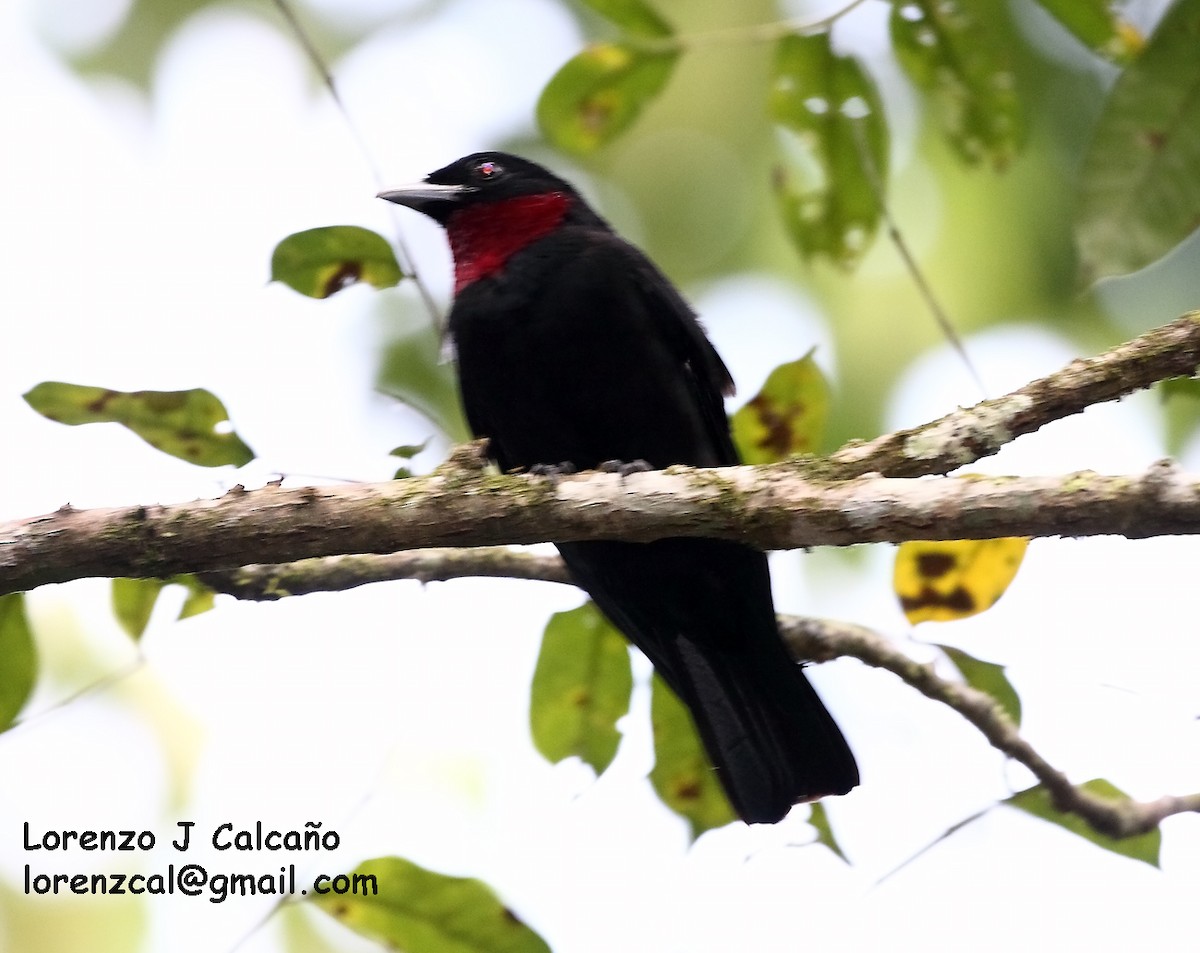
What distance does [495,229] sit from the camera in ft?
12.7

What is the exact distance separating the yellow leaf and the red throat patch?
1327mm

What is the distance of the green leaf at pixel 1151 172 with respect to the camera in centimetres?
323

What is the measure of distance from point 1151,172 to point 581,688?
1831 millimetres

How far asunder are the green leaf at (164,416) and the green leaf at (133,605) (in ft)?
1.18

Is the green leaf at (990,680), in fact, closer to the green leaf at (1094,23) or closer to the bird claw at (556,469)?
the bird claw at (556,469)

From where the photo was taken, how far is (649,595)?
136 inches

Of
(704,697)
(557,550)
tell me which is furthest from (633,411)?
(704,697)

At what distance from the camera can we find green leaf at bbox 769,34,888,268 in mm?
3691

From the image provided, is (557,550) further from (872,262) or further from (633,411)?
(872,262)

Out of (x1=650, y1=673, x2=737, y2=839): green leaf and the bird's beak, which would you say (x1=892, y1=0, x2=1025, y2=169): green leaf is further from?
(x1=650, y1=673, x2=737, y2=839): green leaf

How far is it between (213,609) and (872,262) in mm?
3843

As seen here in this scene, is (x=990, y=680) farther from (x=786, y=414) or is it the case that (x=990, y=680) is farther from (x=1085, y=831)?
(x=786, y=414)

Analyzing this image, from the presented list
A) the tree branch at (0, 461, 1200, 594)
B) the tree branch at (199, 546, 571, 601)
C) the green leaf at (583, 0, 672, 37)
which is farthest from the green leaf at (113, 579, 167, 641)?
the green leaf at (583, 0, 672, 37)

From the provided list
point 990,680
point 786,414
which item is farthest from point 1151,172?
point 990,680
